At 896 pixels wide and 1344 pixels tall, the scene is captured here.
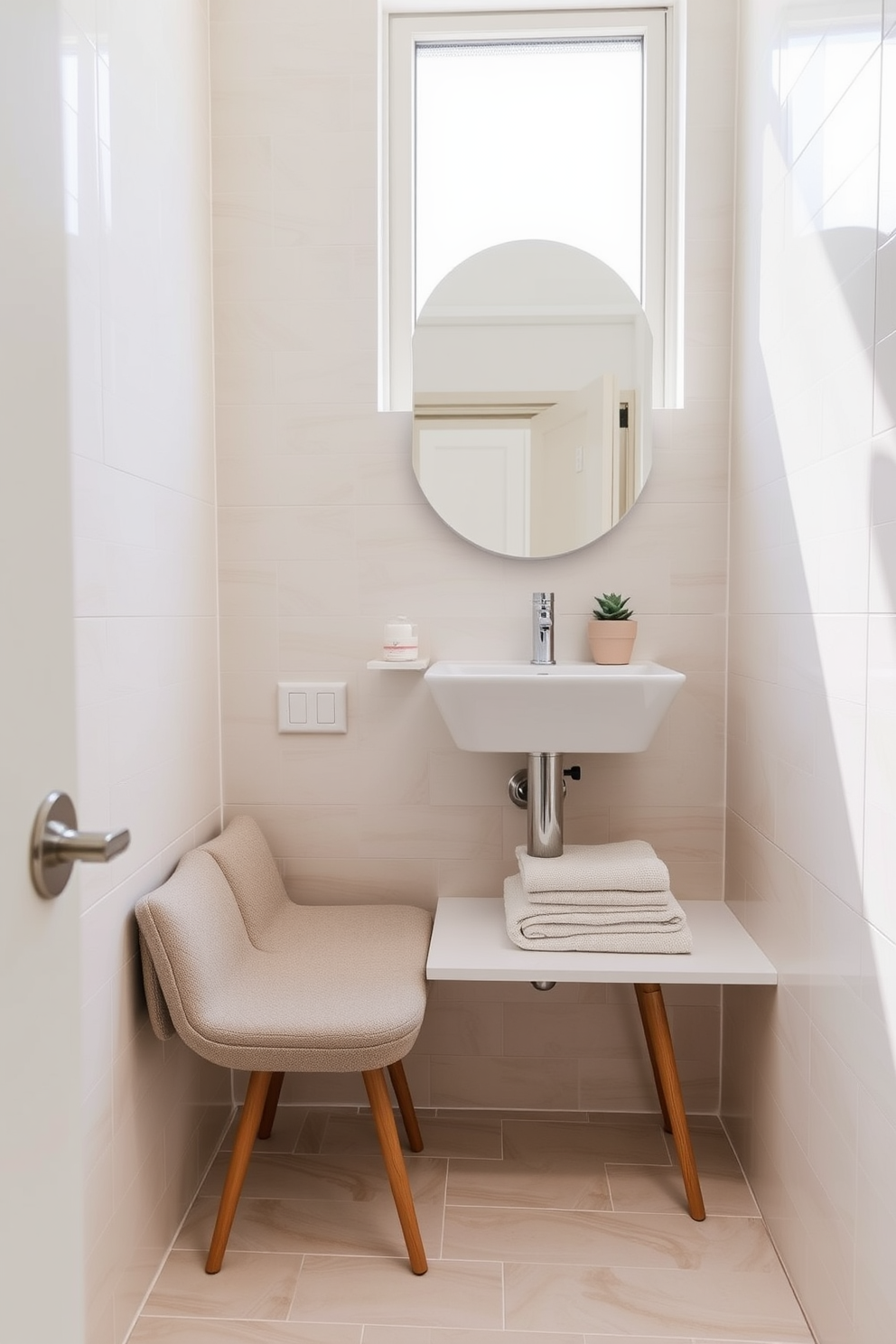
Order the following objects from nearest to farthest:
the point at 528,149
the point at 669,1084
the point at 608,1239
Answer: the point at 608,1239 → the point at 669,1084 → the point at 528,149

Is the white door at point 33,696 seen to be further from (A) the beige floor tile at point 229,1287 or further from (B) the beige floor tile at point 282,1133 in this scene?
(B) the beige floor tile at point 282,1133

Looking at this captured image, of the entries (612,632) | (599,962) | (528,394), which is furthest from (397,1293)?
(528,394)

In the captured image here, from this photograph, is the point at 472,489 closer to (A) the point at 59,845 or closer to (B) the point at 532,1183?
(B) the point at 532,1183

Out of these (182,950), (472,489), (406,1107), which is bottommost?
(406,1107)

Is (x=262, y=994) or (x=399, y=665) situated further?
(x=399, y=665)

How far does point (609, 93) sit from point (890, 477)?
138 centimetres

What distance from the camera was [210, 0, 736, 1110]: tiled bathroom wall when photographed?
6.45ft

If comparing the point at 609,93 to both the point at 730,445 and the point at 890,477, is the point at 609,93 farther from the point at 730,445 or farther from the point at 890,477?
the point at 890,477

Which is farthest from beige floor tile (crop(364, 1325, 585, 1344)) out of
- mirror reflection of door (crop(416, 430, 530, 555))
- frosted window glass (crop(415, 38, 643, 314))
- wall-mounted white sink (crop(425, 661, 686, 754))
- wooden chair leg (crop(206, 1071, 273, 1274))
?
frosted window glass (crop(415, 38, 643, 314))

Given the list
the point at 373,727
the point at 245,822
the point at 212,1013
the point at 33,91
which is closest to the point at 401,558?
the point at 373,727

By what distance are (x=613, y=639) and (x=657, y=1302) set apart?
1137mm

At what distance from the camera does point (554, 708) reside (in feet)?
5.47

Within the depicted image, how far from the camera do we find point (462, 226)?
2.10m

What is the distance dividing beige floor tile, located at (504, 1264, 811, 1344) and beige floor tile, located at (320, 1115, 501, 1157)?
0.34 meters
